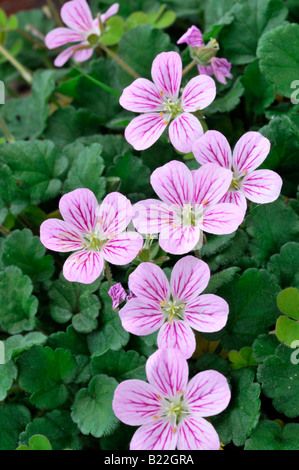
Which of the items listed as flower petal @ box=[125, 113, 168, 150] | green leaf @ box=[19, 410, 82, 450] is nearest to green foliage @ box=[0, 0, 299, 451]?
green leaf @ box=[19, 410, 82, 450]

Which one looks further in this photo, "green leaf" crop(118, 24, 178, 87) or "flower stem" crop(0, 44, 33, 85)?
"flower stem" crop(0, 44, 33, 85)

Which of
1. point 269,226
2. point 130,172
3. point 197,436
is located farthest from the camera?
point 130,172

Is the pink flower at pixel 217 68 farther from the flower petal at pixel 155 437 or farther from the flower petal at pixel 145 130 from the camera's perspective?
the flower petal at pixel 155 437

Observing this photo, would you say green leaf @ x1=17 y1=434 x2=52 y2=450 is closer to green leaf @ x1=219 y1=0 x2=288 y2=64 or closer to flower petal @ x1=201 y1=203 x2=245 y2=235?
flower petal @ x1=201 y1=203 x2=245 y2=235

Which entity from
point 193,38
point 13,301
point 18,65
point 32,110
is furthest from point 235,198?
point 18,65

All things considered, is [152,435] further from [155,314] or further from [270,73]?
[270,73]

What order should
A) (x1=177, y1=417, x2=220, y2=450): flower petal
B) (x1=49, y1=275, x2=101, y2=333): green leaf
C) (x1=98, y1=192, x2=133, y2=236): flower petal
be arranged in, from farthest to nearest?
1. (x1=49, y1=275, x2=101, y2=333): green leaf
2. (x1=98, y1=192, x2=133, y2=236): flower petal
3. (x1=177, y1=417, x2=220, y2=450): flower petal

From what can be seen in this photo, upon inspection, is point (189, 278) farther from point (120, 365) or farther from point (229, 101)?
point (229, 101)

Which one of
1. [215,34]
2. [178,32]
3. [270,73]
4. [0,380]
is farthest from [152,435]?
[178,32]
